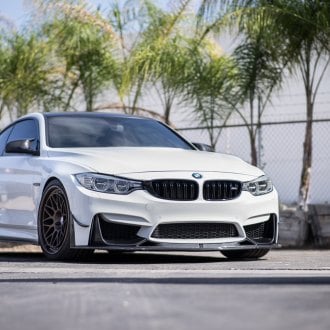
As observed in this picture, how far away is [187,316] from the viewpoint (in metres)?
5.14

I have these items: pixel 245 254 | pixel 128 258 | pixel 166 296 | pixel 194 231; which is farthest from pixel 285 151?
pixel 166 296

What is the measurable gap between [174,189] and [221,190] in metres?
0.44

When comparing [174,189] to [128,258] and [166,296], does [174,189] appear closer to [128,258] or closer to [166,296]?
[128,258]

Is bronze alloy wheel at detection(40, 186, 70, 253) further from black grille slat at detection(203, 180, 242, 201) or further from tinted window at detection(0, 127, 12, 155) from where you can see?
tinted window at detection(0, 127, 12, 155)

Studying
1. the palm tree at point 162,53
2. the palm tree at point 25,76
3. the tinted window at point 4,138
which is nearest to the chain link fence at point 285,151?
the palm tree at point 162,53

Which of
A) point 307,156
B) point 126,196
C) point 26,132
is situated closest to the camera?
point 126,196

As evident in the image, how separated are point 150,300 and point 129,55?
41.7 feet

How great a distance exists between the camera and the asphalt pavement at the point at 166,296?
5.00 meters

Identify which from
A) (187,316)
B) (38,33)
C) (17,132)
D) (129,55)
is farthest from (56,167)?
(38,33)

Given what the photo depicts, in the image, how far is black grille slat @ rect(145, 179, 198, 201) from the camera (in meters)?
9.25

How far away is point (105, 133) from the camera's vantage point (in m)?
10.5

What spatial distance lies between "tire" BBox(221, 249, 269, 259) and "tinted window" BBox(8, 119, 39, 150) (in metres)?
2.04

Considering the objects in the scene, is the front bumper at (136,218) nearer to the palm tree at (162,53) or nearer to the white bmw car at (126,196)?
the white bmw car at (126,196)

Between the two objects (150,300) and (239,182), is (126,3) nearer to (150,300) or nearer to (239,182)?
(239,182)
